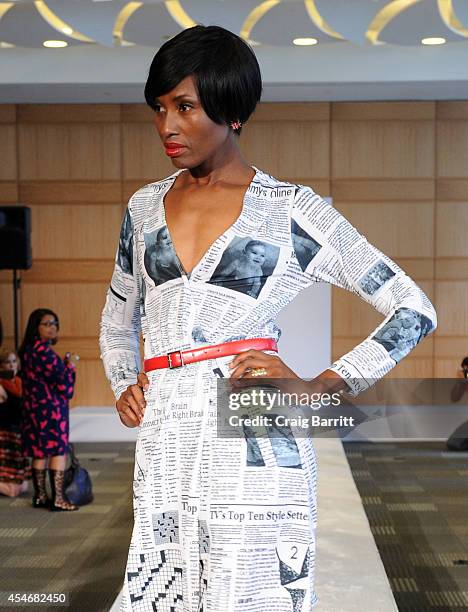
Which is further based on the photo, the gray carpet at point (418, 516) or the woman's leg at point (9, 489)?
the woman's leg at point (9, 489)

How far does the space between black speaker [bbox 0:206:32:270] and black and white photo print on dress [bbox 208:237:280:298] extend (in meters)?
6.53

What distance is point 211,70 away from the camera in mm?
1344

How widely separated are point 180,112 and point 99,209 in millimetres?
8154

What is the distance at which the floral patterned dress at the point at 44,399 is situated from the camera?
5828 mm

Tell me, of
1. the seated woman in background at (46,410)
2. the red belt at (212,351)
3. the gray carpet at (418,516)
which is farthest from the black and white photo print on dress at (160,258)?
the seated woman in background at (46,410)

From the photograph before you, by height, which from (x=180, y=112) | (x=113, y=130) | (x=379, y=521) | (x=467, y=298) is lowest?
(x=379, y=521)

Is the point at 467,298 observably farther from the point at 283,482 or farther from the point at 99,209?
the point at 283,482

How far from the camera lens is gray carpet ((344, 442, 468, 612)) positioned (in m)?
4.32

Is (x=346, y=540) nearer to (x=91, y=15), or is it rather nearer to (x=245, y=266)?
(x=245, y=266)

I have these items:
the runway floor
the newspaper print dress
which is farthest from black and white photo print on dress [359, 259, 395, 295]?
the runway floor

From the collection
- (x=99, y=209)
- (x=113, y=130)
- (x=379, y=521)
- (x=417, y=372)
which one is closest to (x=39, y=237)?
(x=99, y=209)

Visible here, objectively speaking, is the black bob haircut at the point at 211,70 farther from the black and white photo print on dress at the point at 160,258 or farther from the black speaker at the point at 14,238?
the black speaker at the point at 14,238

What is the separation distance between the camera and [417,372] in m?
9.38

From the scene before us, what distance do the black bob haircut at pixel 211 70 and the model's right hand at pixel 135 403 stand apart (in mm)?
395
